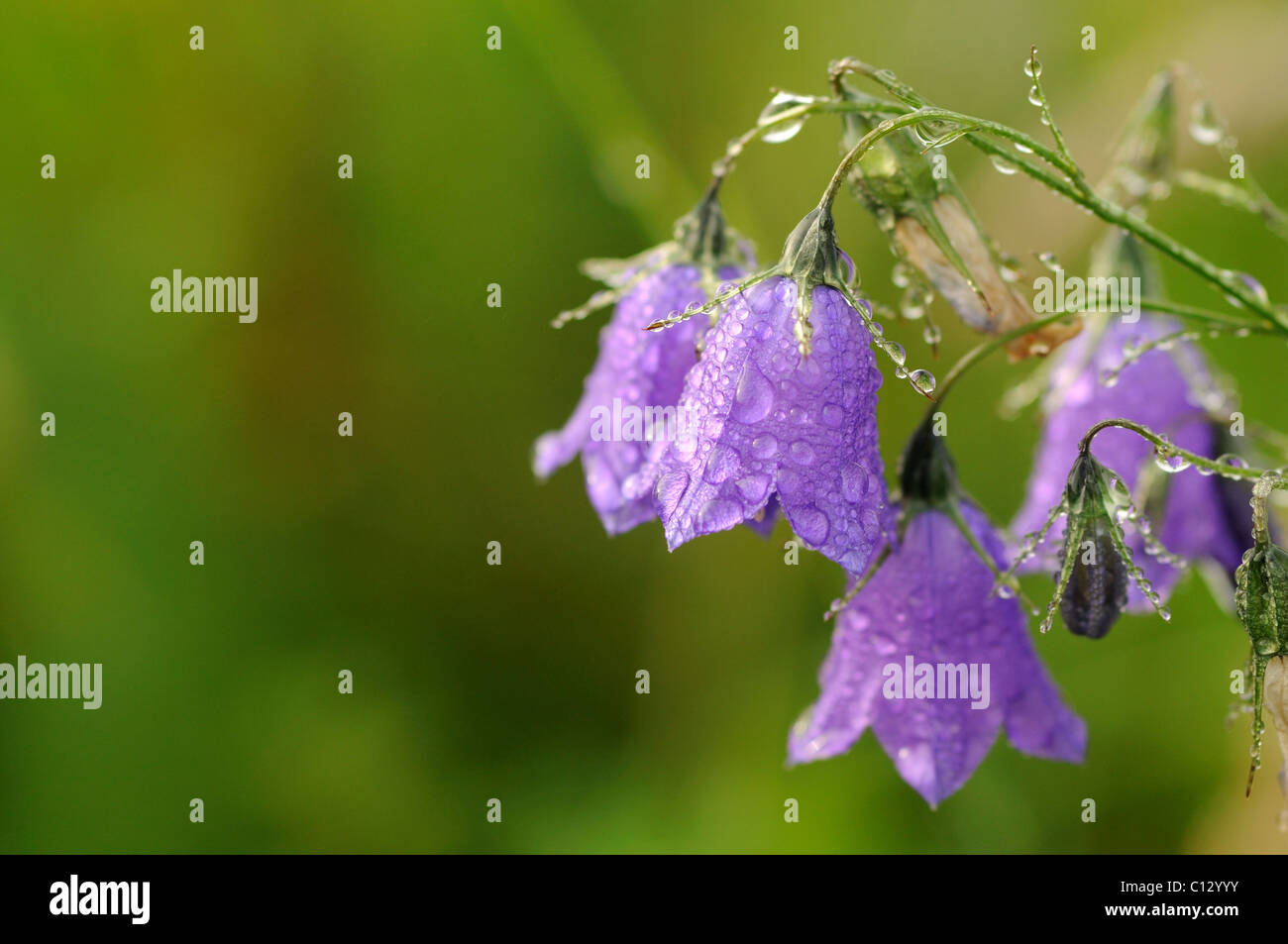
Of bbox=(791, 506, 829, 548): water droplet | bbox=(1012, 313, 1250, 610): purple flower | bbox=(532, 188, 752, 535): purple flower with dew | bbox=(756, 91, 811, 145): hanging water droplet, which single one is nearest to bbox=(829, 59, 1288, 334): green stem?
bbox=(756, 91, 811, 145): hanging water droplet

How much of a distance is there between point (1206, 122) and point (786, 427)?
120 centimetres

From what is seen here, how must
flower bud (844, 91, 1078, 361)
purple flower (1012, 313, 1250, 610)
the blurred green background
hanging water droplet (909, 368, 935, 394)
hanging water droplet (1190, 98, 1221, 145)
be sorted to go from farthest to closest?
1. the blurred green background
2. purple flower (1012, 313, 1250, 610)
3. hanging water droplet (1190, 98, 1221, 145)
4. flower bud (844, 91, 1078, 361)
5. hanging water droplet (909, 368, 935, 394)

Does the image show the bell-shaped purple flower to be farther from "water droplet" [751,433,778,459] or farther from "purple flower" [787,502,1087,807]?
"purple flower" [787,502,1087,807]

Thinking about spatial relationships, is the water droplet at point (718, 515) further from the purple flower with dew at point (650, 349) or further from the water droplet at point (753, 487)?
the purple flower with dew at point (650, 349)

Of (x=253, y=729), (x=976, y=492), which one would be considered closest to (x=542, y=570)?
(x=253, y=729)

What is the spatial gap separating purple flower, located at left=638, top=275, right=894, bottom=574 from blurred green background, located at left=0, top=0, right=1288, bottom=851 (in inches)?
83.6

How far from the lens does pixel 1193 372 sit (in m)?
2.35

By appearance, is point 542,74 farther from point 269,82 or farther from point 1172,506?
point 1172,506

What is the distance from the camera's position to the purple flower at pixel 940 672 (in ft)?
6.03

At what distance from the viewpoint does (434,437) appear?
4012mm

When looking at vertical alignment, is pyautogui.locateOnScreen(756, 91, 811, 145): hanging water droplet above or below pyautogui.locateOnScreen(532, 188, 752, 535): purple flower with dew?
above

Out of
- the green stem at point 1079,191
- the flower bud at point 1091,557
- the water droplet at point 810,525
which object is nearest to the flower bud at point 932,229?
the green stem at point 1079,191

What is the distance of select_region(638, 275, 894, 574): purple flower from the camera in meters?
1.52

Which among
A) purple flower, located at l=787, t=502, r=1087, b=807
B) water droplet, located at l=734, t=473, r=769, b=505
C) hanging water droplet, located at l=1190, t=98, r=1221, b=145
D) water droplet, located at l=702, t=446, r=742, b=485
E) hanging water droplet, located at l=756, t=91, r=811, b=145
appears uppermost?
hanging water droplet, located at l=1190, t=98, r=1221, b=145
